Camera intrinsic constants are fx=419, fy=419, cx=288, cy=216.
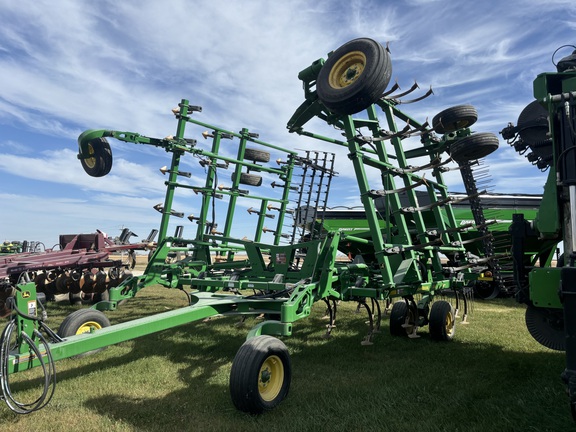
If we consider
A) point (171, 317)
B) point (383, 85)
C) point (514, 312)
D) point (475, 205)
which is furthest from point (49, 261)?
point (514, 312)

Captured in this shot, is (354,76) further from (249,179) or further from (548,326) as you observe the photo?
(249,179)

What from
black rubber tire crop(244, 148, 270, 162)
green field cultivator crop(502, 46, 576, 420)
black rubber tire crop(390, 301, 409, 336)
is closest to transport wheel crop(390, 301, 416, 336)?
black rubber tire crop(390, 301, 409, 336)

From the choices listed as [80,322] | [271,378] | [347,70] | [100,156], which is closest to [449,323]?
[271,378]

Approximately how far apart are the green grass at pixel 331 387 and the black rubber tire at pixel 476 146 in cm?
274

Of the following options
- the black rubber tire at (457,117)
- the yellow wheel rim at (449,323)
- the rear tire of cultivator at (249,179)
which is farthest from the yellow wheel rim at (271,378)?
the rear tire of cultivator at (249,179)

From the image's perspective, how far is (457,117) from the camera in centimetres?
675

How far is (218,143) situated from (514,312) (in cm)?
735

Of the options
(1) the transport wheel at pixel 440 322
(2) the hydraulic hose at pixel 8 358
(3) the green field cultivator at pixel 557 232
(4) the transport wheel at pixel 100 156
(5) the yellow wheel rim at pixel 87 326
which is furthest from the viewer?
(4) the transport wheel at pixel 100 156

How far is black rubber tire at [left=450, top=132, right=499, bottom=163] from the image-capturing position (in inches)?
233

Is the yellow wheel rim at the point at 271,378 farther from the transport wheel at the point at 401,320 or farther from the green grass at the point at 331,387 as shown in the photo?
the transport wheel at the point at 401,320

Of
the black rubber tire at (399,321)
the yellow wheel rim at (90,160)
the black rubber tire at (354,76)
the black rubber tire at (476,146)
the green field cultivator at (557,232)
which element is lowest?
the black rubber tire at (399,321)

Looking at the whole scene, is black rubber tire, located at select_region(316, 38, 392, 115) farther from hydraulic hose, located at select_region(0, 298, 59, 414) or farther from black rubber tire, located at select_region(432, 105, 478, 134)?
hydraulic hose, located at select_region(0, 298, 59, 414)

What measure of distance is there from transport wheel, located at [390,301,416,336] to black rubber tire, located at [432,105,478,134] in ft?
9.71

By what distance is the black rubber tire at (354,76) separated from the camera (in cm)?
498
